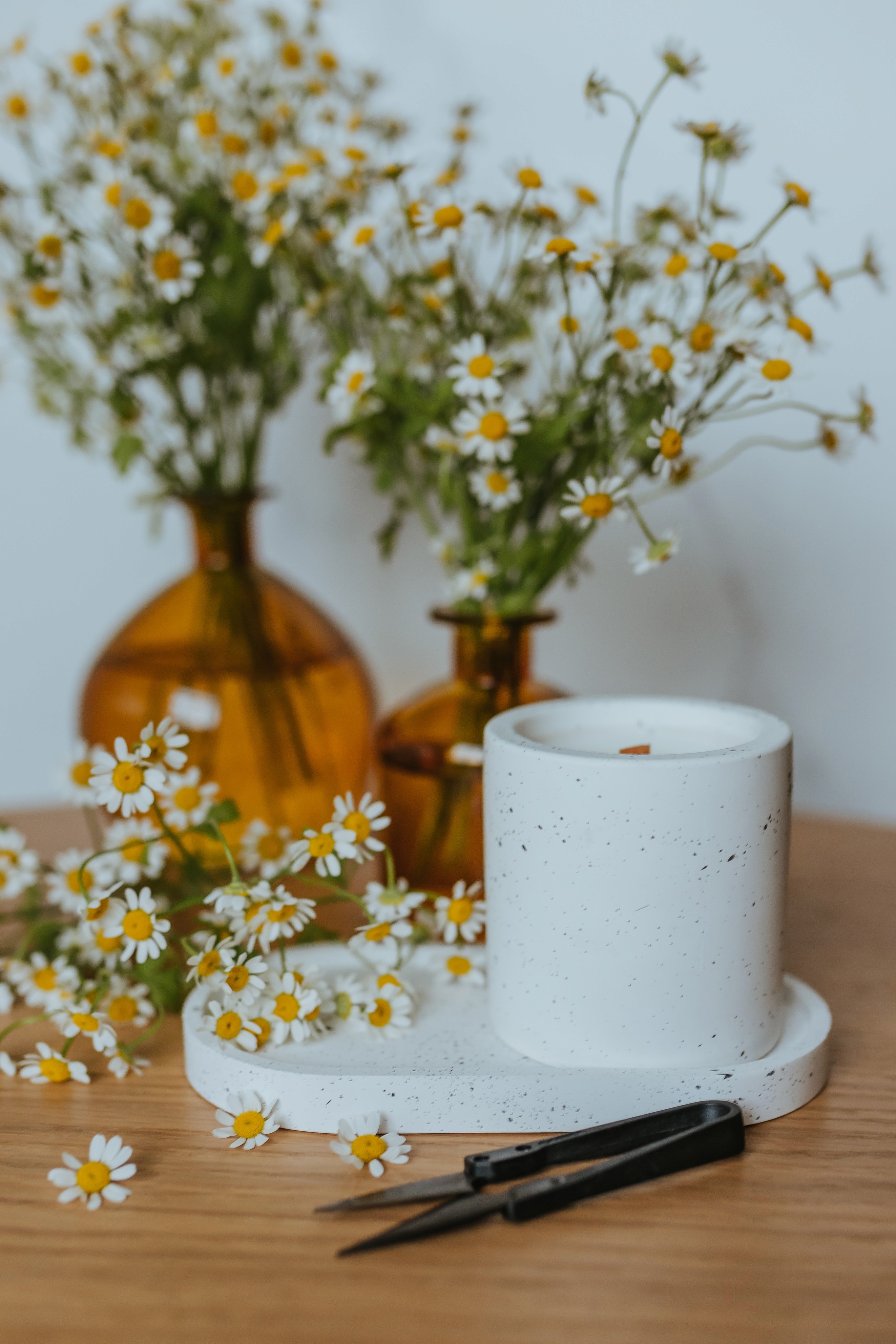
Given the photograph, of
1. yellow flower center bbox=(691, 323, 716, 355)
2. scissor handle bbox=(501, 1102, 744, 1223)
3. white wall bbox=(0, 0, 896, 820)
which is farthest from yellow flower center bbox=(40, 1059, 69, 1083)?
white wall bbox=(0, 0, 896, 820)

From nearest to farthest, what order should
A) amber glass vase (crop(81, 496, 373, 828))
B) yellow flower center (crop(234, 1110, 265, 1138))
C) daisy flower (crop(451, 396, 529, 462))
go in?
yellow flower center (crop(234, 1110, 265, 1138))
daisy flower (crop(451, 396, 529, 462))
amber glass vase (crop(81, 496, 373, 828))

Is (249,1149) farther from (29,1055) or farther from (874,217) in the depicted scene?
(874,217)

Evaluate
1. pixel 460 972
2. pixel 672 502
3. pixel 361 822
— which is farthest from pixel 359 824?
pixel 672 502

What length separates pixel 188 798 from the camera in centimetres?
61

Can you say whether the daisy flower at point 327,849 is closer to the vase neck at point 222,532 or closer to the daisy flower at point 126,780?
the daisy flower at point 126,780

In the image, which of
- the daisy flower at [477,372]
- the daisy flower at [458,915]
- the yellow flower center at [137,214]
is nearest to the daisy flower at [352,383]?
the daisy flower at [477,372]

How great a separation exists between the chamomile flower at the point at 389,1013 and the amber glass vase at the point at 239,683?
0.81 feet

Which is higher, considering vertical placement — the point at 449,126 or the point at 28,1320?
the point at 449,126

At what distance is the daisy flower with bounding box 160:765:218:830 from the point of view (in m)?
0.58

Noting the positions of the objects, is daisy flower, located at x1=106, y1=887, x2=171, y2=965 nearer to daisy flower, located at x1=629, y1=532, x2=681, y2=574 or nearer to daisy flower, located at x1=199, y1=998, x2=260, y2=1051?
daisy flower, located at x1=199, y1=998, x2=260, y2=1051

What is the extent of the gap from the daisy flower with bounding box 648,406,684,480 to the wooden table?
0.29m

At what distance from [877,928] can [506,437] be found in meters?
0.37

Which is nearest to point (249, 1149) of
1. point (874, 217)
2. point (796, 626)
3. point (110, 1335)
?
point (110, 1335)

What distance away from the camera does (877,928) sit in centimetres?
70
